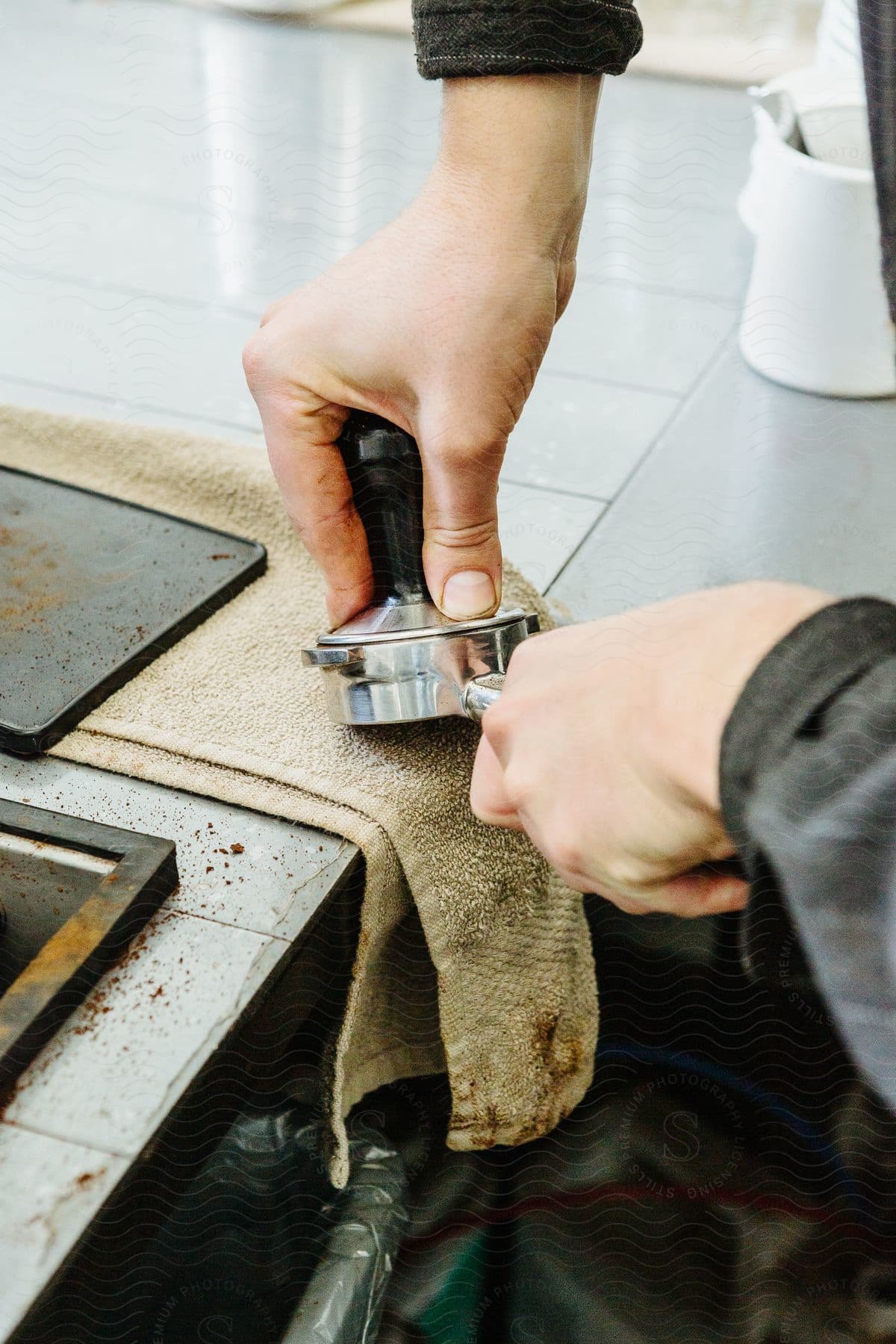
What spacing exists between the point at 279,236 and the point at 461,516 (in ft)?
2.55

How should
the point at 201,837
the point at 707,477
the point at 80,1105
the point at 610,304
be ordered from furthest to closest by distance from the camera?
the point at 610,304, the point at 707,477, the point at 201,837, the point at 80,1105

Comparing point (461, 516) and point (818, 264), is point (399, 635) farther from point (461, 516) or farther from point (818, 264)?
point (818, 264)

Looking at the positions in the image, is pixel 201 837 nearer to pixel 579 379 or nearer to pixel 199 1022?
pixel 199 1022

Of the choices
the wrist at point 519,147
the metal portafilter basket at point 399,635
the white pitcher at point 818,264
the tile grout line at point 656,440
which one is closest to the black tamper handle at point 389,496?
the metal portafilter basket at point 399,635

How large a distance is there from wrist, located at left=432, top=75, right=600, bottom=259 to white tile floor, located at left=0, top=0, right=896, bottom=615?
307 millimetres

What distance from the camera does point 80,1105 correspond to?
1.32ft

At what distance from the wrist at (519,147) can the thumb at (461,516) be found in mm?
107

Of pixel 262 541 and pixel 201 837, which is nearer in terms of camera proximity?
pixel 201 837

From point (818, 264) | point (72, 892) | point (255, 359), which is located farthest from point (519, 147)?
point (818, 264)

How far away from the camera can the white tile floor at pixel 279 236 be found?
0.95m

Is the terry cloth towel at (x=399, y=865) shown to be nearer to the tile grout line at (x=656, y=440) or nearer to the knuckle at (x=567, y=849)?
the knuckle at (x=567, y=849)

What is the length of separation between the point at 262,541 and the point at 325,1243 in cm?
45

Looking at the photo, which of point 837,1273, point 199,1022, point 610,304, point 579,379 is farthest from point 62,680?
point 610,304

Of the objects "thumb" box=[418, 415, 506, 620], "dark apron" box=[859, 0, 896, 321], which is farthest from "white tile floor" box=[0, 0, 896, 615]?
"dark apron" box=[859, 0, 896, 321]
